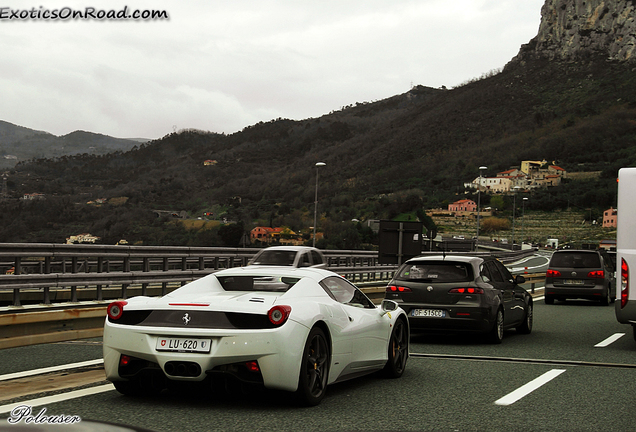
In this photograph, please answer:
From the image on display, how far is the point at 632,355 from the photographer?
34.3 ft

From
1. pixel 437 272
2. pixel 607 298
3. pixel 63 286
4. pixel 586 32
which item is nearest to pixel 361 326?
pixel 437 272

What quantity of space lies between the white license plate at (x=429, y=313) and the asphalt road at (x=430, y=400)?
3.59ft

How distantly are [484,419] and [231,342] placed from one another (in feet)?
6.74

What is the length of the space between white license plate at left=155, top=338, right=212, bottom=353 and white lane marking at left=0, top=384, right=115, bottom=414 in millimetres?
1012

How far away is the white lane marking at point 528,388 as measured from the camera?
6.70 metres

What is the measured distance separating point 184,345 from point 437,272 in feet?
22.7

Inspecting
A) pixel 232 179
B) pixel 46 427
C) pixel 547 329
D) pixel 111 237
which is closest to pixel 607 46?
pixel 232 179

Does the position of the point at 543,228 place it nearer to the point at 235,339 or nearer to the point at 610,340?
the point at 610,340

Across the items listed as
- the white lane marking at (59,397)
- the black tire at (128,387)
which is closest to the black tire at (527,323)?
the white lane marking at (59,397)

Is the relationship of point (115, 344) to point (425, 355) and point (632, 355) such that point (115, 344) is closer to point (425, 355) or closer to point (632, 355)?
point (425, 355)

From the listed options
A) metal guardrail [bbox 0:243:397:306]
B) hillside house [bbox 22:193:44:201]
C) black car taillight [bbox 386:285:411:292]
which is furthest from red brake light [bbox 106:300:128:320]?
hillside house [bbox 22:193:44:201]

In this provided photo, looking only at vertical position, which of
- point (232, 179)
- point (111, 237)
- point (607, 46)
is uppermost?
point (607, 46)

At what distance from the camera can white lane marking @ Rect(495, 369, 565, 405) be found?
670 centimetres

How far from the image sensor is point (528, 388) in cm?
739
